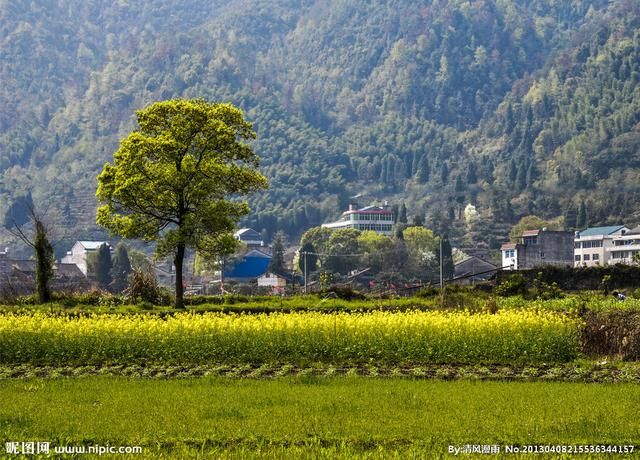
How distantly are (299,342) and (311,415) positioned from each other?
7979 millimetres

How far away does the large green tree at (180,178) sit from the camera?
38781 mm

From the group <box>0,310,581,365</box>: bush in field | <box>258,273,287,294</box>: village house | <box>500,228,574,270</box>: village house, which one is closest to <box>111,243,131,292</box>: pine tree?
<box>258,273,287,294</box>: village house

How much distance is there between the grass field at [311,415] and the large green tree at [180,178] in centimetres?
2005

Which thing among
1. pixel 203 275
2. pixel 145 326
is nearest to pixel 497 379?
pixel 145 326

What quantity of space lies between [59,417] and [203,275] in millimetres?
156347

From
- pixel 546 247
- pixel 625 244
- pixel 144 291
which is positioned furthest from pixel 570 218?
pixel 144 291

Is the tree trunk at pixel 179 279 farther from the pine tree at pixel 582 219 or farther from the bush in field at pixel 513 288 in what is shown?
the pine tree at pixel 582 219

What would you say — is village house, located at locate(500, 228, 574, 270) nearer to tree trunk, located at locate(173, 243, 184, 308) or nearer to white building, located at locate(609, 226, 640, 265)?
white building, located at locate(609, 226, 640, 265)

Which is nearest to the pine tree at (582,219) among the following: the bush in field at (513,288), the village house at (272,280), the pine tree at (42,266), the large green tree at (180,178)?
the village house at (272,280)

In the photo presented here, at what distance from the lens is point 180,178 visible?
3869 cm

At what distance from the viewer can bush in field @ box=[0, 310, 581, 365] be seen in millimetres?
22656

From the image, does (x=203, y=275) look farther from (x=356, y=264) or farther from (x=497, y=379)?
(x=497, y=379)

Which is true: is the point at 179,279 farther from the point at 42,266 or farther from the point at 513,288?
the point at 513,288

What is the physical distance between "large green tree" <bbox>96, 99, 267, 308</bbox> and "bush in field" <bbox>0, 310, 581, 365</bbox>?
602 inches
